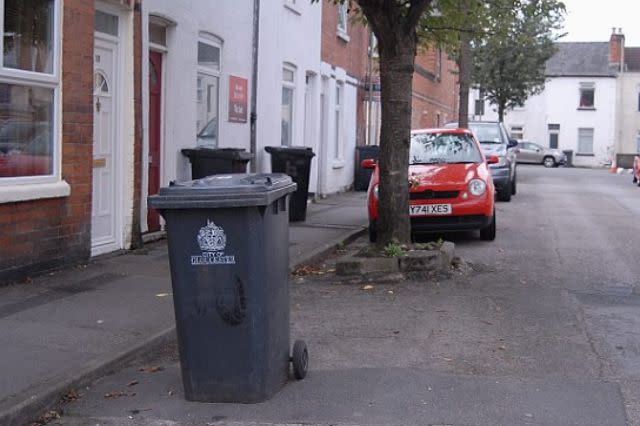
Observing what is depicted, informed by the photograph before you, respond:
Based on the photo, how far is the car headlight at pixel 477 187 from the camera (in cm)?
1273

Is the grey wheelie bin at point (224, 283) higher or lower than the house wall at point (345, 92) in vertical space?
lower

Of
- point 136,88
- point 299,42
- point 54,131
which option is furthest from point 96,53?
point 299,42

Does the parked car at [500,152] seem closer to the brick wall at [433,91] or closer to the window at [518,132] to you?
the brick wall at [433,91]

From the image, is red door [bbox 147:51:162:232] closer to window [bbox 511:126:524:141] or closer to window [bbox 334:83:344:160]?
window [bbox 334:83:344:160]

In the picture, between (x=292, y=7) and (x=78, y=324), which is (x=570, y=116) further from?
(x=78, y=324)

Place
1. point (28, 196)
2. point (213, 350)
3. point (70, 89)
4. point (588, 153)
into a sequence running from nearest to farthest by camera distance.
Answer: point (213, 350) → point (28, 196) → point (70, 89) → point (588, 153)

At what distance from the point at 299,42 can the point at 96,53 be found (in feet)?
27.5

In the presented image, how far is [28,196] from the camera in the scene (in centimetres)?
864

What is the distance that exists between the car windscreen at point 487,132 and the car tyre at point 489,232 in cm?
983

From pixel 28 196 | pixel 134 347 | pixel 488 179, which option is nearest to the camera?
pixel 134 347

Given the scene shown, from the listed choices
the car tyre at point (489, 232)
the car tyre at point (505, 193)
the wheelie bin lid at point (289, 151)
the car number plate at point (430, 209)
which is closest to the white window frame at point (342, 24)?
the car tyre at point (505, 193)

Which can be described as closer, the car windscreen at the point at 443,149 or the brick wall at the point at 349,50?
the car windscreen at the point at 443,149

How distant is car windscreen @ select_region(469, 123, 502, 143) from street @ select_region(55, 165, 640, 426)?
11.5 m

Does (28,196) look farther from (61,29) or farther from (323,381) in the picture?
(323,381)
